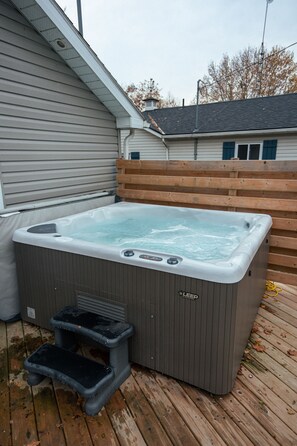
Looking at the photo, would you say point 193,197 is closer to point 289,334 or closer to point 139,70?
point 289,334

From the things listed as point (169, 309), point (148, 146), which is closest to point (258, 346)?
point (169, 309)

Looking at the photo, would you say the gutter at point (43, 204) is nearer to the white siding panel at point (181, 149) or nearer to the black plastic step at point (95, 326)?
the black plastic step at point (95, 326)

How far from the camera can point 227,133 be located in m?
7.75

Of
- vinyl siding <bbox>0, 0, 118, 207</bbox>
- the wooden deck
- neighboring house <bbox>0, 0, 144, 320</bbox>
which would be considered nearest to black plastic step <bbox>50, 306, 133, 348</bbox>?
the wooden deck

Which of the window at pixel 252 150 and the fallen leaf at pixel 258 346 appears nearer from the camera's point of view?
the fallen leaf at pixel 258 346

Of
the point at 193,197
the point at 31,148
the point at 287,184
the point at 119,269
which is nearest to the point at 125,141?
the point at 193,197

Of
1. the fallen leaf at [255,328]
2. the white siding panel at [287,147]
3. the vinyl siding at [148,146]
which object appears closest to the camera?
the fallen leaf at [255,328]

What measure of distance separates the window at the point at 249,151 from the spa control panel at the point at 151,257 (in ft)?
22.9

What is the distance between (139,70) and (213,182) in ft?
48.9

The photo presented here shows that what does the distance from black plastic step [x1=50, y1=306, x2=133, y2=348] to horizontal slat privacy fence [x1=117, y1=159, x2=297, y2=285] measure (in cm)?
204

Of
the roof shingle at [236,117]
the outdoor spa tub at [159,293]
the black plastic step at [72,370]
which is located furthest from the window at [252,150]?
the black plastic step at [72,370]

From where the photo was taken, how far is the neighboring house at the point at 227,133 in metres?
7.39

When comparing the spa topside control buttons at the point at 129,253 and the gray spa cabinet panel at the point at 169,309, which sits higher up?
the spa topside control buttons at the point at 129,253

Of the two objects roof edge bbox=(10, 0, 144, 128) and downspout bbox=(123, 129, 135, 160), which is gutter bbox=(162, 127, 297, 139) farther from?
roof edge bbox=(10, 0, 144, 128)
